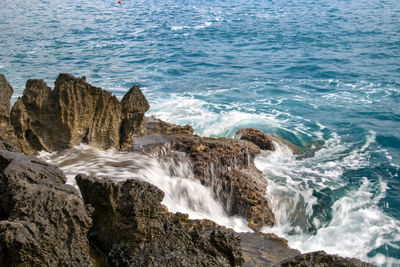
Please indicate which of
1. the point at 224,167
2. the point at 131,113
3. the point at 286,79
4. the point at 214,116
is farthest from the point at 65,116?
the point at 286,79

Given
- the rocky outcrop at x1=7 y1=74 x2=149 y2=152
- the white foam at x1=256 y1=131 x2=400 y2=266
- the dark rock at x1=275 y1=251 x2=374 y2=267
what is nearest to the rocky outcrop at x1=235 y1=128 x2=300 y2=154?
the white foam at x1=256 y1=131 x2=400 y2=266

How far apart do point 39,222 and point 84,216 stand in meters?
0.38

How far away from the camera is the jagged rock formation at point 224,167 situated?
6918 mm

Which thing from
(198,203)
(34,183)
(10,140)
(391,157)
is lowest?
(391,157)

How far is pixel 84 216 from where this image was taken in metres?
3.66

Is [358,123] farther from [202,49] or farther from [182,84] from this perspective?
[202,49]

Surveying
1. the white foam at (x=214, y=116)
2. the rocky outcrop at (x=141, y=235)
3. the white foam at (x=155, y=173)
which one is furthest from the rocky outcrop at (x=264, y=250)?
the white foam at (x=214, y=116)

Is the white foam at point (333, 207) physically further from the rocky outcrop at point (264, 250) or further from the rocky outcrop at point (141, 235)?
the rocky outcrop at point (141, 235)

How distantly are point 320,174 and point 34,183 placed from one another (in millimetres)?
6792

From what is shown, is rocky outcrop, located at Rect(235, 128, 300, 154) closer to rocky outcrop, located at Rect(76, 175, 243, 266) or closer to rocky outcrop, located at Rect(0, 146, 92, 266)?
rocky outcrop, located at Rect(76, 175, 243, 266)

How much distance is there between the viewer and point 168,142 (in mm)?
7512

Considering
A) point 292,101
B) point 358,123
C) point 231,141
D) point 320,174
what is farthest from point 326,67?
point 231,141

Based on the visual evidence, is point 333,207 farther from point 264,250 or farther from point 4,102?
point 4,102

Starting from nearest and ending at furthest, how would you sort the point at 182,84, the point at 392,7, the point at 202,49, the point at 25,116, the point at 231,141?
the point at 25,116 < the point at 231,141 < the point at 182,84 < the point at 202,49 < the point at 392,7
